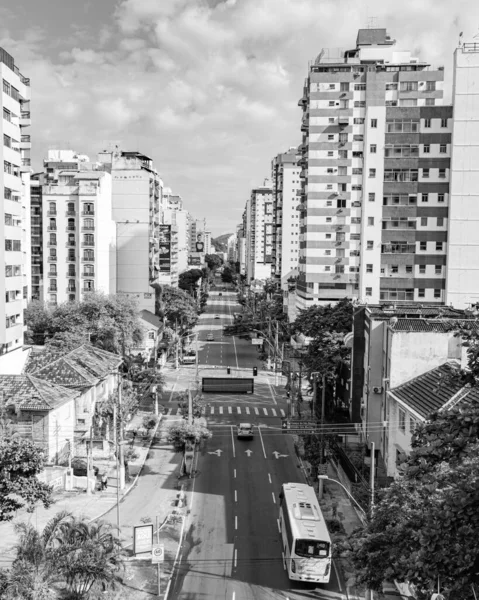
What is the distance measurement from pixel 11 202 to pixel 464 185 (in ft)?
181

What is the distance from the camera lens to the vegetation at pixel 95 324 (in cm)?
6888

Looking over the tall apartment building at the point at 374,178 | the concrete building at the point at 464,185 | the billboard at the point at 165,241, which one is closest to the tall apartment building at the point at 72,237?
the billboard at the point at 165,241

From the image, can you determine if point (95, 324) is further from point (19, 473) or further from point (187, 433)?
point (19, 473)

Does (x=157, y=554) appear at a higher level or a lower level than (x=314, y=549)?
lower

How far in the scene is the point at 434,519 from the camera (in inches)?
539

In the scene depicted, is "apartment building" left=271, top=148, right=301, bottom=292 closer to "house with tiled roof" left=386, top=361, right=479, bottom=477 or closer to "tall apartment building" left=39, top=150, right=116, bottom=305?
"tall apartment building" left=39, top=150, right=116, bottom=305

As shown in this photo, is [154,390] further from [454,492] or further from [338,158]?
[454,492]

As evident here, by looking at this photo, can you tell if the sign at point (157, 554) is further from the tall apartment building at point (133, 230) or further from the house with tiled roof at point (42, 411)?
the tall apartment building at point (133, 230)

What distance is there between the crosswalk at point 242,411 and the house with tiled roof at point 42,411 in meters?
21.7

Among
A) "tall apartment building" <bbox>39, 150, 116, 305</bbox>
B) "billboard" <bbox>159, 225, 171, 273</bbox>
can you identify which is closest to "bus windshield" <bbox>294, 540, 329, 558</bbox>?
"tall apartment building" <bbox>39, 150, 116, 305</bbox>

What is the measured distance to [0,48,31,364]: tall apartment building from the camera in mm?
53750

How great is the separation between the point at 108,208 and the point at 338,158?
3711 centimetres

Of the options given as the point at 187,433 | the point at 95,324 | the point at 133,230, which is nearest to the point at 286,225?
the point at 133,230

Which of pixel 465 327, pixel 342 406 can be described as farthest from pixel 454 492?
pixel 342 406
